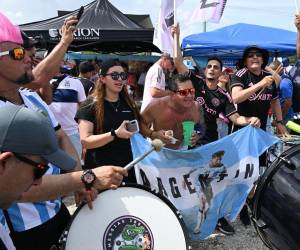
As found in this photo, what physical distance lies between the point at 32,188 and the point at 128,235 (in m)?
0.78

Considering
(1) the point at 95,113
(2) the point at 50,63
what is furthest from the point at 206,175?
(2) the point at 50,63

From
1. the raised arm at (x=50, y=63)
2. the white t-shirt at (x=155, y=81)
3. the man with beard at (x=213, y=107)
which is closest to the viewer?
the raised arm at (x=50, y=63)

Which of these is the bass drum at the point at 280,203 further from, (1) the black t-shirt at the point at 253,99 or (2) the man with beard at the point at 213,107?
(1) the black t-shirt at the point at 253,99

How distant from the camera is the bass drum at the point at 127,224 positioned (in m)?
2.26

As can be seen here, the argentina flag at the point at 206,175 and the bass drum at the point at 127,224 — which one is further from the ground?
the bass drum at the point at 127,224

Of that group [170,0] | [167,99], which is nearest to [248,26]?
[170,0]

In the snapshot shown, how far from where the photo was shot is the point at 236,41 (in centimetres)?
1122

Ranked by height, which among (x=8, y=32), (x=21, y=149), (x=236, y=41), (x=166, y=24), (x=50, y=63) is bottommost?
(x=236, y=41)

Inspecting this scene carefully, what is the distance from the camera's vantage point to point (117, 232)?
231 centimetres

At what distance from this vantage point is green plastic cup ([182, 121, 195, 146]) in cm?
346

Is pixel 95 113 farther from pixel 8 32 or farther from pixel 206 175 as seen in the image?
pixel 8 32

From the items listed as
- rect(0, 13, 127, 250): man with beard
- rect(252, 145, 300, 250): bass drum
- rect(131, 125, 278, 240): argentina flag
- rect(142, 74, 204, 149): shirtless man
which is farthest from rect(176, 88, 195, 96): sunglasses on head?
rect(0, 13, 127, 250): man with beard

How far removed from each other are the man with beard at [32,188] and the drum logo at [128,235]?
0.75 ft

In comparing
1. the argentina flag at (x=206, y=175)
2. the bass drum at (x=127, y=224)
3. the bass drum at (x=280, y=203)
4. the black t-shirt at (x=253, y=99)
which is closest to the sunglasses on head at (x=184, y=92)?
the argentina flag at (x=206, y=175)
